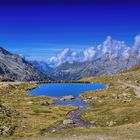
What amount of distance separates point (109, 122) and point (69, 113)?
2973 cm

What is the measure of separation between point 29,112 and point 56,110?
1386 cm

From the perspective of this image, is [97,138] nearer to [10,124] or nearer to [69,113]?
[10,124]

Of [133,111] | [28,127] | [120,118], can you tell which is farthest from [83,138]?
[133,111]

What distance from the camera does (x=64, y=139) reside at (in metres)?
60.8

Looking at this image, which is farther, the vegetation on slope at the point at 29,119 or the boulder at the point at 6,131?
the vegetation on slope at the point at 29,119

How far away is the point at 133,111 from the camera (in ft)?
350

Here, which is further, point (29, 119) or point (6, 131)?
point (29, 119)

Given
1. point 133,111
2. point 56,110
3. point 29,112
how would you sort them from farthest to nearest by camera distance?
point 56,110 → point 29,112 → point 133,111

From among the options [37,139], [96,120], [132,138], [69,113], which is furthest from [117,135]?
[69,113]

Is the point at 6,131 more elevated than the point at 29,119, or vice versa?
the point at 29,119

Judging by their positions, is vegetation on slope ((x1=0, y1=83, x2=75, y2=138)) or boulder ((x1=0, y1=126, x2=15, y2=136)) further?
vegetation on slope ((x1=0, y1=83, x2=75, y2=138))

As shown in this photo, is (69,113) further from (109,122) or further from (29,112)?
(109,122)

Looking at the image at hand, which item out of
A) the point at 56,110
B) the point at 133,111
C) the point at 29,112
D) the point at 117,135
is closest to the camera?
the point at 117,135

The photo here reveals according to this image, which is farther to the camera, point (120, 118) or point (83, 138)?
point (120, 118)
